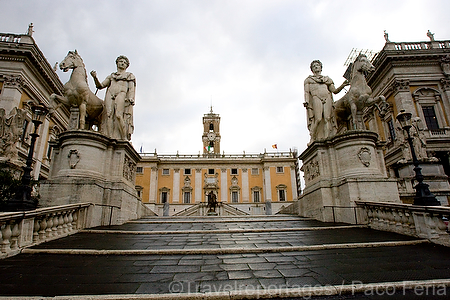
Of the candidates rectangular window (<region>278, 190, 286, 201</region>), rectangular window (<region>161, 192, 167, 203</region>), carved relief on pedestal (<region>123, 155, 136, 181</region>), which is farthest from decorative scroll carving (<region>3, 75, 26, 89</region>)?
rectangular window (<region>278, 190, 286, 201</region>)

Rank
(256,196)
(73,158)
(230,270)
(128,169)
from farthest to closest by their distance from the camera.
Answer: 1. (256,196)
2. (128,169)
3. (73,158)
4. (230,270)

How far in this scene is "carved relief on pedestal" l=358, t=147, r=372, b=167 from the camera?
9094mm

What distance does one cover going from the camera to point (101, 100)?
35.7ft

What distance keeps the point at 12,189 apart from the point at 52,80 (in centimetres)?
2114

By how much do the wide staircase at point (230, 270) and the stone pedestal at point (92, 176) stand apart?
99.8 inches

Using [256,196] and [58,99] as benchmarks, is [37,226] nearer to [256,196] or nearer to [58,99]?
[58,99]

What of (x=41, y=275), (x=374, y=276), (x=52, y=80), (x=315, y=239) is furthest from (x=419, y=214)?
(x=52, y=80)

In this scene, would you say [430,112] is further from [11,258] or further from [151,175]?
[151,175]

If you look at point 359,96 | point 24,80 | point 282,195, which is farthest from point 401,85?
point 24,80

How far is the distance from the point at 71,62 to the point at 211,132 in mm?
61364

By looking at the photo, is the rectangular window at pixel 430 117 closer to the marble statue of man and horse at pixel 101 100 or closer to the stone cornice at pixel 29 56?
the marble statue of man and horse at pixel 101 100

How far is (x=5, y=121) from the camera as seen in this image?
15.8 m

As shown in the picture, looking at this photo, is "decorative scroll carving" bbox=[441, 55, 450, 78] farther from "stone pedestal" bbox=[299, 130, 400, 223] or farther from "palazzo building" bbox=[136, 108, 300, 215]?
"palazzo building" bbox=[136, 108, 300, 215]

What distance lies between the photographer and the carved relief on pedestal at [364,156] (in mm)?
9094
